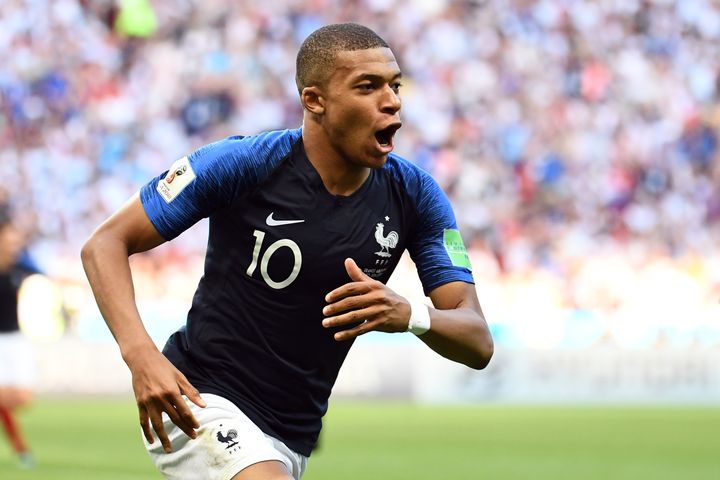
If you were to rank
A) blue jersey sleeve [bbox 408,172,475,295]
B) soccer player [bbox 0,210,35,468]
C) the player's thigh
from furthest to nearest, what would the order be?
soccer player [bbox 0,210,35,468]
blue jersey sleeve [bbox 408,172,475,295]
the player's thigh

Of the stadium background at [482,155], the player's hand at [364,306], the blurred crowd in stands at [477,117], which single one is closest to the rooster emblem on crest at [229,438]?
the player's hand at [364,306]

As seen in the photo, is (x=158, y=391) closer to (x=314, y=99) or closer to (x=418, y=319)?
(x=418, y=319)

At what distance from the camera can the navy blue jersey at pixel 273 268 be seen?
5.05 meters

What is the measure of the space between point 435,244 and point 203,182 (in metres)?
0.98

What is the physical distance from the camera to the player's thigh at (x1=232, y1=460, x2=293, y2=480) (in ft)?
15.3

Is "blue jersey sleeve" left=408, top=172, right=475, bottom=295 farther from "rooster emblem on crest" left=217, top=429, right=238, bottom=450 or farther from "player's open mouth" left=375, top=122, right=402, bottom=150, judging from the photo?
"rooster emblem on crest" left=217, top=429, right=238, bottom=450

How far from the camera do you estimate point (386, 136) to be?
16.5 feet

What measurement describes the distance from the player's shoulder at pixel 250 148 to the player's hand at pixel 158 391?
80 centimetres

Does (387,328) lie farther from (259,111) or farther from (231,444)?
(259,111)

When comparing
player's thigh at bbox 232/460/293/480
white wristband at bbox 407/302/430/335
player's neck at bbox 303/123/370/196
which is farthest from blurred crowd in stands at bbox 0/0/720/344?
player's thigh at bbox 232/460/293/480

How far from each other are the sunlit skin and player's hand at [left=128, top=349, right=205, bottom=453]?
103 centimetres

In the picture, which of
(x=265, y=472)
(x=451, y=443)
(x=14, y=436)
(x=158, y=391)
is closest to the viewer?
(x=158, y=391)

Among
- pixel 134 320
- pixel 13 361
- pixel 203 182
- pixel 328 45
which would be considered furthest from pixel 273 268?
pixel 13 361

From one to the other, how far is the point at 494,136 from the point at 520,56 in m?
2.23
